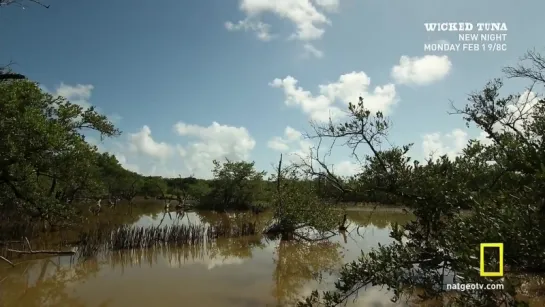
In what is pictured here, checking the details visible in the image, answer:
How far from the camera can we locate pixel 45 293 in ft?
27.2

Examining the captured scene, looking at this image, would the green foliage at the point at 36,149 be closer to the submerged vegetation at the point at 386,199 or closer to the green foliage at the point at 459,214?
the submerged vegetation at the point at 386,199

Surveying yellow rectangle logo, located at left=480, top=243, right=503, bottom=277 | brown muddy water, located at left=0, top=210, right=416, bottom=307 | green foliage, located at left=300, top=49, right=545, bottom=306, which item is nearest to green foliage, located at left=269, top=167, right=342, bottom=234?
brown muddy water, located at left=0, top=210, right=416, bottom=307

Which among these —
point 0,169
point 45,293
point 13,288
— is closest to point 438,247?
point 45,293

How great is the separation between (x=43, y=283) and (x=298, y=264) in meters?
7.05

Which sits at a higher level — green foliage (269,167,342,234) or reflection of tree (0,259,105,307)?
green foliage (269,167,342,234)

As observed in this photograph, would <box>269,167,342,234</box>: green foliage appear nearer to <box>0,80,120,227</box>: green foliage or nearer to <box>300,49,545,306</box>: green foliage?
<box>0,80,120,227</box>: green foliage

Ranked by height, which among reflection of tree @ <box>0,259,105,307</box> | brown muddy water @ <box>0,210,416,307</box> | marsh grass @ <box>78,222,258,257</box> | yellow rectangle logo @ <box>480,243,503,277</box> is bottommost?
reflection of tree @ <box>0,259,105,307</box>

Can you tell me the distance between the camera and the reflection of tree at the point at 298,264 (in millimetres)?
8692

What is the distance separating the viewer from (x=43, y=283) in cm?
898

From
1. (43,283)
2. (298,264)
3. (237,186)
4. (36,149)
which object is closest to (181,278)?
(43,283)

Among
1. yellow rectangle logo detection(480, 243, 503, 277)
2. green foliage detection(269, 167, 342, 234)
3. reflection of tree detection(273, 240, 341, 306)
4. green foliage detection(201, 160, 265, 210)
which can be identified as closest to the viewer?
yellow rectangle logo detection(480, 243, 503, 277)

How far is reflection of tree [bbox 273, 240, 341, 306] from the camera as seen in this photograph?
8692 millimetres

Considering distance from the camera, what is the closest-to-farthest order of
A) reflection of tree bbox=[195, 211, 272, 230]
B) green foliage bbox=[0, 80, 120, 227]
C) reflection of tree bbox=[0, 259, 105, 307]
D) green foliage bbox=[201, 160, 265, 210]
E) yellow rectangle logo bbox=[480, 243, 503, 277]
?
yellow rectangle logo bbox=[480, 243, 503, 277] → reflection of tree bbox=[0, 259, 105, 307] → green foliage bbox=[0, 80, 120, 227] → reflection of tree bbox=[195, 211, 272, 230] → green foliage bbox=[201, 160, 265, 210]

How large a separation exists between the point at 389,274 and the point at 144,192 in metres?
46.8
